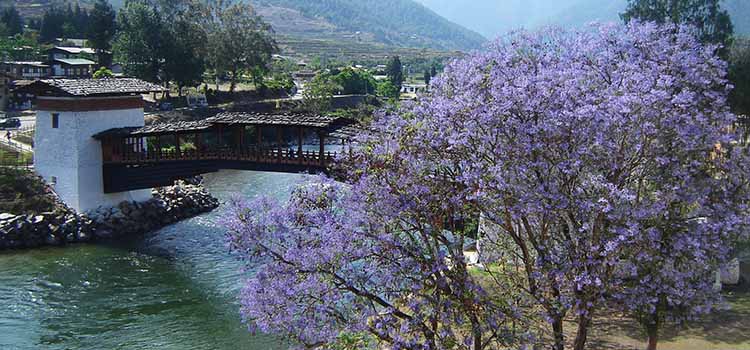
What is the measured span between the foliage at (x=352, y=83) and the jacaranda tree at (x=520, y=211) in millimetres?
75454

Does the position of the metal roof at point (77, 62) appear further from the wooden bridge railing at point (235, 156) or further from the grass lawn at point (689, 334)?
the grass lawn at point (689, 334)

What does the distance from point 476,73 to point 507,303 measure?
3974 mm

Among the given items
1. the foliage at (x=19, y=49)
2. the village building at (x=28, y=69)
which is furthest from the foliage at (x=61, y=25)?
the village building at (x=28, y=69)

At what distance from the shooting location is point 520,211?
1136 centimetres

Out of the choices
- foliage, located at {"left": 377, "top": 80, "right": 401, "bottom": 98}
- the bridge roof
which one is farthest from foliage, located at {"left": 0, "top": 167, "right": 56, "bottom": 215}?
foliage, located at {"left": 377, "top": 80, "right": 401, "bottom": 98}

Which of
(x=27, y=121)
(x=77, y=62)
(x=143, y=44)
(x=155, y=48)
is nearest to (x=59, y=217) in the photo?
(x=27, y=121)

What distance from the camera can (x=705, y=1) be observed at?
4000cm

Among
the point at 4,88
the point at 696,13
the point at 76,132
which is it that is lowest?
the point at 76,132

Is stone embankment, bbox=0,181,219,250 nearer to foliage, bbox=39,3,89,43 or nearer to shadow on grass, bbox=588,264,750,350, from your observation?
shadow on grass, bbox=588,264,750,350

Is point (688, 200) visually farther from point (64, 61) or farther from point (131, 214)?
point (64, 61)

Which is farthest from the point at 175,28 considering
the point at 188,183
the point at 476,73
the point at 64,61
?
the point at 476,73

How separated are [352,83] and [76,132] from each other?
57.9 metres

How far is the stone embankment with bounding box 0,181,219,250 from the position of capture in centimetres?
3152

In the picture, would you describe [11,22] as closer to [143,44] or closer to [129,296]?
[143,44]
